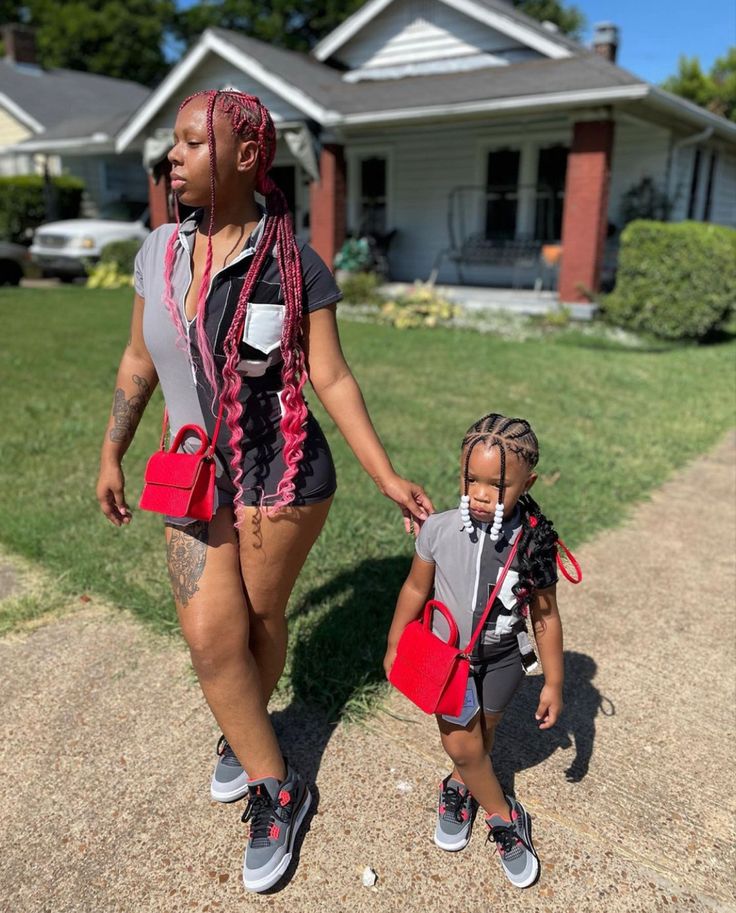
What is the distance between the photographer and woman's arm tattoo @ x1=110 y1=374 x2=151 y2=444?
2.11 meters

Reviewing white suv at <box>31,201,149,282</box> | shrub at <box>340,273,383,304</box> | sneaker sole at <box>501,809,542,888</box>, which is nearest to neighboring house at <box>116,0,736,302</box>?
shrub at <box>340,273,383,304</box>

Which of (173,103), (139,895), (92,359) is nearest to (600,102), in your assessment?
(92,359)

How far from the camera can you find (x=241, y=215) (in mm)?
1895

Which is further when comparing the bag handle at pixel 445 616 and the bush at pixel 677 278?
the bush at pixel 677 278

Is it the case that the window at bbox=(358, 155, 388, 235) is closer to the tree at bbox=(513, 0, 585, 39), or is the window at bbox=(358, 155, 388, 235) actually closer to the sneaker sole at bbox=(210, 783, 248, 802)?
the sneaker sole at bbox=(210, 783, 248, 802)

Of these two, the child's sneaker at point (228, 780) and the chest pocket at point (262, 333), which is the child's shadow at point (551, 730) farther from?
the chest pocket at point (262, 333)

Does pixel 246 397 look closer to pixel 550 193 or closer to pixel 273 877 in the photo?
pixel 273 877

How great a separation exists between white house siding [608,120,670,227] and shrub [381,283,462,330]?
3.81m

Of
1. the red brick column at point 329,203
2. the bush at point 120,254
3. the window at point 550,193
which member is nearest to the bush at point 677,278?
the window at point 550,193

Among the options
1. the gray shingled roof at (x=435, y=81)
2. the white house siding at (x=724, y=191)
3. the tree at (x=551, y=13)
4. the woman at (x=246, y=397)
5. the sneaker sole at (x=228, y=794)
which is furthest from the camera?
the tree at (x=551, y=13)

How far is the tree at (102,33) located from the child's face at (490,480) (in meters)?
42.2

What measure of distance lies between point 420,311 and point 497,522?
9568 millimetres

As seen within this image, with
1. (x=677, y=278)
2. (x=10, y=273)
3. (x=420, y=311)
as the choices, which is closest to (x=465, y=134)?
(x=420, y=311)

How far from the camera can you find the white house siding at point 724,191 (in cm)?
1522
